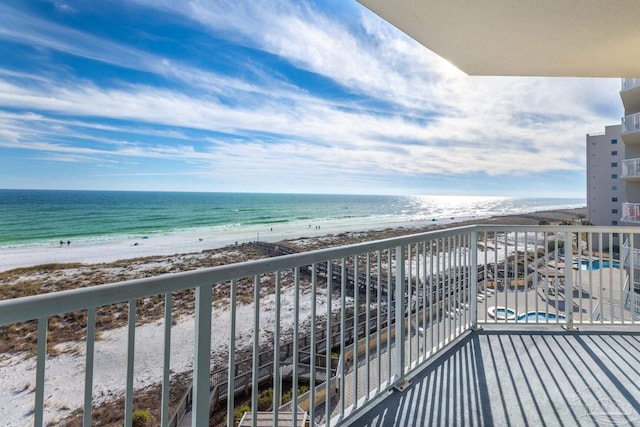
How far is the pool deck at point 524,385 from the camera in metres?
1.50

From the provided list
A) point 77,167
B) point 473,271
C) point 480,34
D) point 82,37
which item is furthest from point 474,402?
point 77,167

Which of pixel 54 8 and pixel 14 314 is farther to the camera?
pixel 54 8

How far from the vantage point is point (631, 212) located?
351 inches

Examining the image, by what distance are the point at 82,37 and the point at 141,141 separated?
42.5ft

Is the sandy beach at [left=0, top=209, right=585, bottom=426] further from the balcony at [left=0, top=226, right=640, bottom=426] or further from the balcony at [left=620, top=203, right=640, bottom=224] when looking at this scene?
the balcony at [left=620, top=203, right=640, bottom=224]

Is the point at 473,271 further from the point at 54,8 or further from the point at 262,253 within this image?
the point at 54,8

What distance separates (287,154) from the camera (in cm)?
3466

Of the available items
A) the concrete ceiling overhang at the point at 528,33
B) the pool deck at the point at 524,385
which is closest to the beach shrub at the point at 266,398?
the pool deck at the point at 524,385

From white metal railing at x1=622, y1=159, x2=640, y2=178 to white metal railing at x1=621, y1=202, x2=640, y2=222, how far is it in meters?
0.87

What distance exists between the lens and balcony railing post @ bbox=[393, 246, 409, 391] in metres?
1.73

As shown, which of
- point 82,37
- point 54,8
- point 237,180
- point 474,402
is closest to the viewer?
point 474,402

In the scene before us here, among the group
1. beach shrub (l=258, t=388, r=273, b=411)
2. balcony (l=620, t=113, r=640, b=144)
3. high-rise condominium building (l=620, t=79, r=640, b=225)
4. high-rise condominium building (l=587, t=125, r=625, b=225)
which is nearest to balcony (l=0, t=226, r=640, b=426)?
beach shrub (l=258, t=388, r=273, b=411)

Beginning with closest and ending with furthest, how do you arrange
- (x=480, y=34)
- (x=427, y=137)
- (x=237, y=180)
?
1. (x=480, y=34)
2. (x=427, y=137)
3. (x=237, y=180)

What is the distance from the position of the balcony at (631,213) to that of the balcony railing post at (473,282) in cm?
972
